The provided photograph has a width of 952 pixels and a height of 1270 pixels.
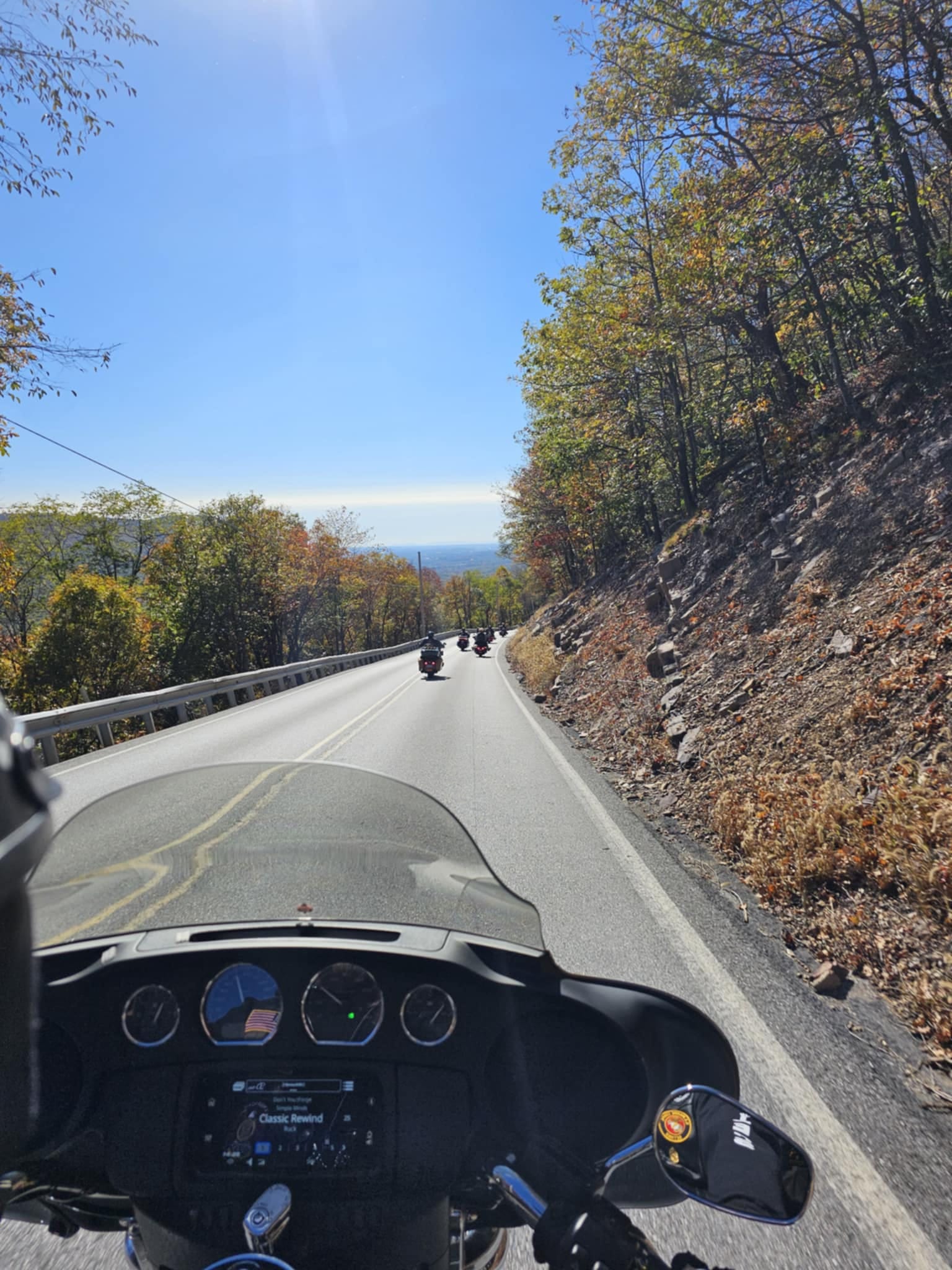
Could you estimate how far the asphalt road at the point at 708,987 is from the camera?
2.07 metres

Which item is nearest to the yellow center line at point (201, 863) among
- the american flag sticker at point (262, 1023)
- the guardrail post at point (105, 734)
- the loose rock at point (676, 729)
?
the american flag sticker at point (262, 1023)

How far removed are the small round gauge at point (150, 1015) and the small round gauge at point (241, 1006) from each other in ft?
0.34

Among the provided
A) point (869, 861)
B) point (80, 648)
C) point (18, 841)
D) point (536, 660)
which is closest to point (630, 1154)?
point (18, 841)

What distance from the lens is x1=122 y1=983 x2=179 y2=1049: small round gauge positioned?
1889mm

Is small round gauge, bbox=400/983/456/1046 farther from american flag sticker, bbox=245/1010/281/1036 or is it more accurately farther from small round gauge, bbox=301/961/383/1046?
american flag sticker, bbox=245/1010/281/1036

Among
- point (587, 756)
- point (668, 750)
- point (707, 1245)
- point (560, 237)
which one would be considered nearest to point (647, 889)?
point (707, 1245)

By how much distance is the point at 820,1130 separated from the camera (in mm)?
2488

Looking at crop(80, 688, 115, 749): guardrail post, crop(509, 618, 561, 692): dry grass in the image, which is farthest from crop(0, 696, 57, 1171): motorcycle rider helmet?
crop(509, 618, 561, 692): dry grass

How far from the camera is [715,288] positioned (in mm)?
13430

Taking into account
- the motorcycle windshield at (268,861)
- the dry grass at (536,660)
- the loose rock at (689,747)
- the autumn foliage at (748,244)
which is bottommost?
the dry grass at (536,660)

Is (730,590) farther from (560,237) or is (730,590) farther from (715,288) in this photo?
(560,237)

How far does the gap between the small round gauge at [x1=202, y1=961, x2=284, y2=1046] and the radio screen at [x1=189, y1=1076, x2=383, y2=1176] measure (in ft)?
0.37

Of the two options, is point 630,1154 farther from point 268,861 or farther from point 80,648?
point 80,648

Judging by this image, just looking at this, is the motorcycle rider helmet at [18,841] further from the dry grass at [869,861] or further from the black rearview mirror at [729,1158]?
the dry grass at [869,861]
